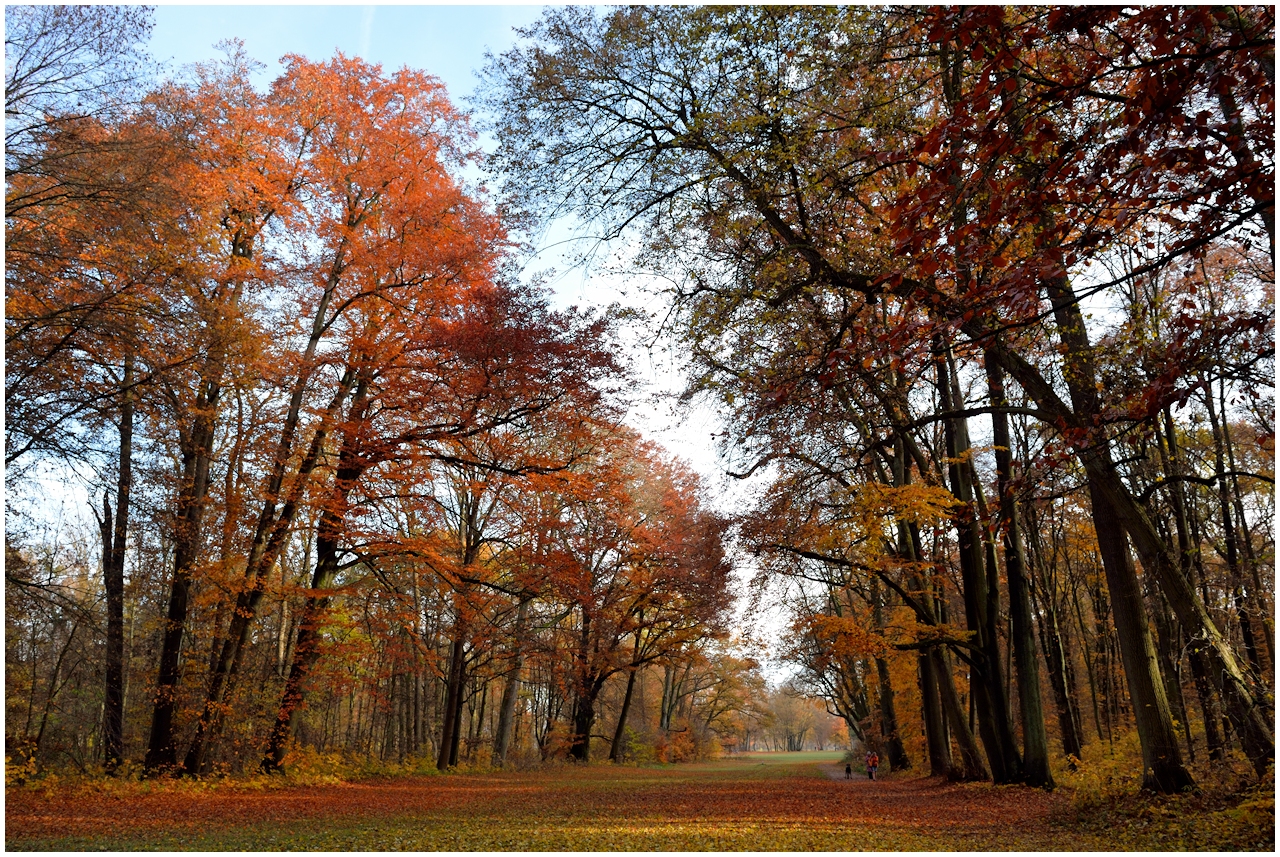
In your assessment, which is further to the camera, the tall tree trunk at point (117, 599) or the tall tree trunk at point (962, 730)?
the tall tree trunk at point (962, 730)

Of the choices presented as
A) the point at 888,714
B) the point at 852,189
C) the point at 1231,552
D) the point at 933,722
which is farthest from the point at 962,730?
the point at 852,189

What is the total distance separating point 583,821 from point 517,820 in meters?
0.90

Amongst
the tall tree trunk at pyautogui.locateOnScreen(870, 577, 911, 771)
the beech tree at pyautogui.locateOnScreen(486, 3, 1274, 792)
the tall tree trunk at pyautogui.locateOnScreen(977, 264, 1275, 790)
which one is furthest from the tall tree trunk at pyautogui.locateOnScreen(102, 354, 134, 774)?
Result: the tall tree trunk at pyautogui.locateOnScreen(870, 577, 911, 771)

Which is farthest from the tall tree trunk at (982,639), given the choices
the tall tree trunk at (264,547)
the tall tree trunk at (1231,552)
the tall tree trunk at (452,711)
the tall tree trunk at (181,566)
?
the tall tree trunk at (452,711)

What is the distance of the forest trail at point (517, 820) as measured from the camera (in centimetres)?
794

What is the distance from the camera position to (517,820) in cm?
1011

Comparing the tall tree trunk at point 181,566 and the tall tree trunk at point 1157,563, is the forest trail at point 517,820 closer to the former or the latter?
the tall tree trunk at point 181,566

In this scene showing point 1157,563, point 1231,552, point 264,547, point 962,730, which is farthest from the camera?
point 962,730

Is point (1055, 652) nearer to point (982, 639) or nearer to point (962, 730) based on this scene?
point (962, 730)

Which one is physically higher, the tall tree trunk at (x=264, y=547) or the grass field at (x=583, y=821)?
the tall tree trunk at (x=264, y=547)

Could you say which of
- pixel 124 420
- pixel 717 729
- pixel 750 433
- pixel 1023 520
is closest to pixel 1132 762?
pixel 1023 520

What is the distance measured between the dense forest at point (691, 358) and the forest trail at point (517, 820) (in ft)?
5.72

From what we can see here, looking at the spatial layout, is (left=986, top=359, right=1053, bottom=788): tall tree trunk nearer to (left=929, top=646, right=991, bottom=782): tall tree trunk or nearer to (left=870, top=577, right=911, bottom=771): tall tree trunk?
(left=929, top=646, right=991, bottom=782): tall tree trunk

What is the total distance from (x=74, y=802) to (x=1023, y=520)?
694 inches
